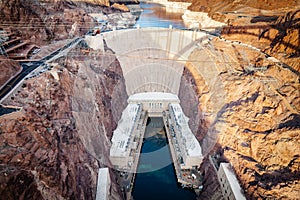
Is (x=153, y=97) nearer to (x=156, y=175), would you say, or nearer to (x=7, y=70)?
(x=156, y=175)

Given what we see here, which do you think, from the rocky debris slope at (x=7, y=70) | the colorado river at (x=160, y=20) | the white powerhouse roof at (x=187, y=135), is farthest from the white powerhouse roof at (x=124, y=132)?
the colorado river at (x=160, y=20)

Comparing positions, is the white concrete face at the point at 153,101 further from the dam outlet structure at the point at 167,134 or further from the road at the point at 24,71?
the road at the point at 24,71

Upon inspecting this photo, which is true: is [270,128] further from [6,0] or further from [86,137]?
[6,0]

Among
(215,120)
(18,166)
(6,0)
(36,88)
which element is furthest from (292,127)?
(6,0)

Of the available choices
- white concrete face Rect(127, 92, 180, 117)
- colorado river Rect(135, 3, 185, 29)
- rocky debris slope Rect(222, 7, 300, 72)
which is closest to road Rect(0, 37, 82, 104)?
white concrete face Rect(127, 92, 180, 117)

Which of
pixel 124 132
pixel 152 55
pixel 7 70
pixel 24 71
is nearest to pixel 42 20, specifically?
pixel 24 71

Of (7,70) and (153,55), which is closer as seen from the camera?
(7,70)
